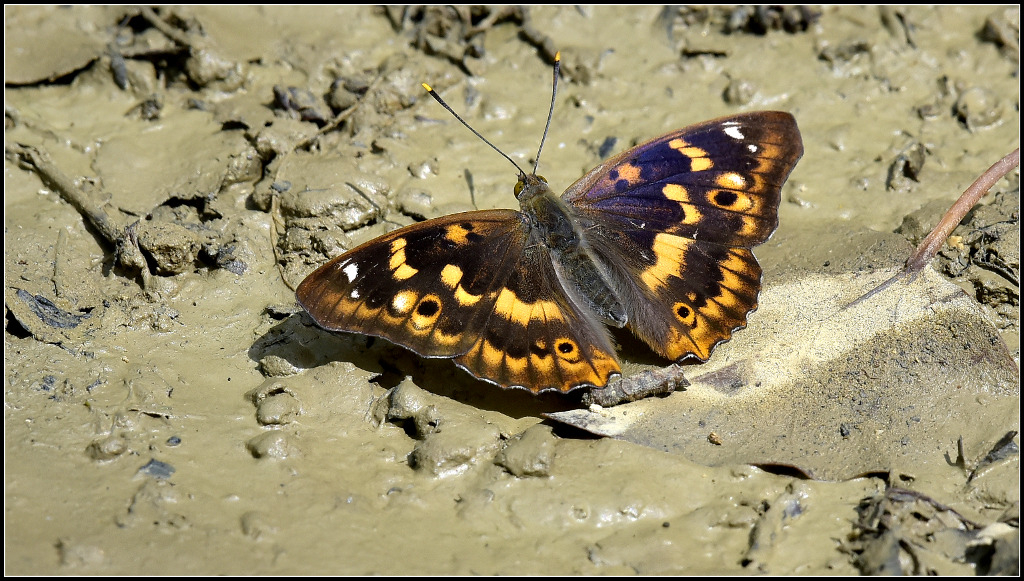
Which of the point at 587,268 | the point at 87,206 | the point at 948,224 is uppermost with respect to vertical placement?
the point at 948,224

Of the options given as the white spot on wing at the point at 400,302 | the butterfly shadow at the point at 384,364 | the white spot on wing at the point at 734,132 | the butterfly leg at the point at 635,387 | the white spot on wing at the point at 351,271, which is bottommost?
the butterfly shadow at the point at 384,364

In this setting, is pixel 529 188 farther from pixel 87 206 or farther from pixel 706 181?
pixel 87 206

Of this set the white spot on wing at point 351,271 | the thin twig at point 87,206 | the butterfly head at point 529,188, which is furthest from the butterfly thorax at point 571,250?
the thin twig at point 87,206

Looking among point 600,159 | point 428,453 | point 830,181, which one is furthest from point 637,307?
point 830,181

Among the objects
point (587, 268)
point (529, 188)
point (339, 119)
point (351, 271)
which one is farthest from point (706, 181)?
point (339, 119)

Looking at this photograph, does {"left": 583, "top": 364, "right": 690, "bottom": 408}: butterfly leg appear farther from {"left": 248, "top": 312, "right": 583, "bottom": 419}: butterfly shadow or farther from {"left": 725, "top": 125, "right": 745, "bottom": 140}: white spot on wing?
{"left": 725, "top": 125, "right": 745, "bottom": 140}: white spot on wing

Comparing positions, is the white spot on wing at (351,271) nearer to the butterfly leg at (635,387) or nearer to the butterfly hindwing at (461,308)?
the butterfly hindwing at (461,308)

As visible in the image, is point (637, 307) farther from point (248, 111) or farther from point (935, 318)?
point (248, 111)
